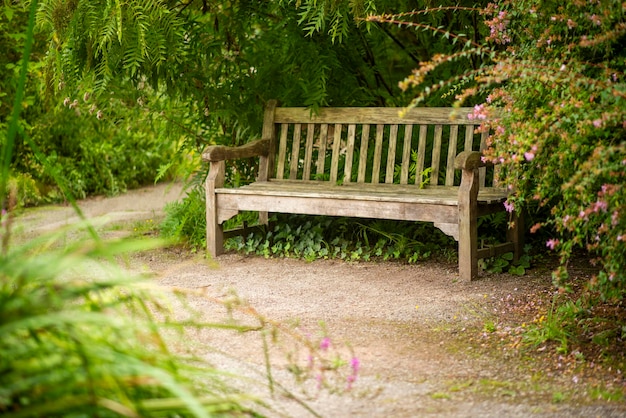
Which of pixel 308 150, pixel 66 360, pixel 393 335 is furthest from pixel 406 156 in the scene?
pixel 66 360

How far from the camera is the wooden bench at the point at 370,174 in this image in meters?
5.00

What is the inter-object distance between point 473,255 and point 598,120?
1.90 meters

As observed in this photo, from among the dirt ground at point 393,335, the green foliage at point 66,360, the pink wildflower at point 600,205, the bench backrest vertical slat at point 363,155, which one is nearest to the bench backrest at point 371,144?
the bench backrest vertical slat at point 363,155

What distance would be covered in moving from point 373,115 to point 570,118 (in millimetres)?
2744

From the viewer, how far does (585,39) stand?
3.32 meters

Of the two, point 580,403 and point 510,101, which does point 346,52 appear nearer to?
point 510,101

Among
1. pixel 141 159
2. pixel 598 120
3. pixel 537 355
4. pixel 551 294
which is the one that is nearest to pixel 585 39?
pixel 598 120

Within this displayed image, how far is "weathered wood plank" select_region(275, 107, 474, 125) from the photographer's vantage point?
5.68m

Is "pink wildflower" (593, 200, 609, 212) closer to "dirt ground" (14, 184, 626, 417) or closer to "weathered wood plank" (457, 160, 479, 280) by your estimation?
"dirt ground" (14, 184, 626, 417)

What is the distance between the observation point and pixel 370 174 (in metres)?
6.48

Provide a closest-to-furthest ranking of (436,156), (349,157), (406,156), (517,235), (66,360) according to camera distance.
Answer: (66,360), (517,235), (436,156), (406,156), (349,157)

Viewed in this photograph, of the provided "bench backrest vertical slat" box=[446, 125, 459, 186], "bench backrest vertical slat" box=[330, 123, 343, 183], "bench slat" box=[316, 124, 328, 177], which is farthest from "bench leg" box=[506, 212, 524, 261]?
"bench slat" box=[316, 124, 328, 177]

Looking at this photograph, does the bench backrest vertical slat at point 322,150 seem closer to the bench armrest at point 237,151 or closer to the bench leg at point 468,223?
the bench armrest at point 237,151

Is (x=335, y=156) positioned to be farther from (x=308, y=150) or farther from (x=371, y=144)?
(x=371, y=144)
